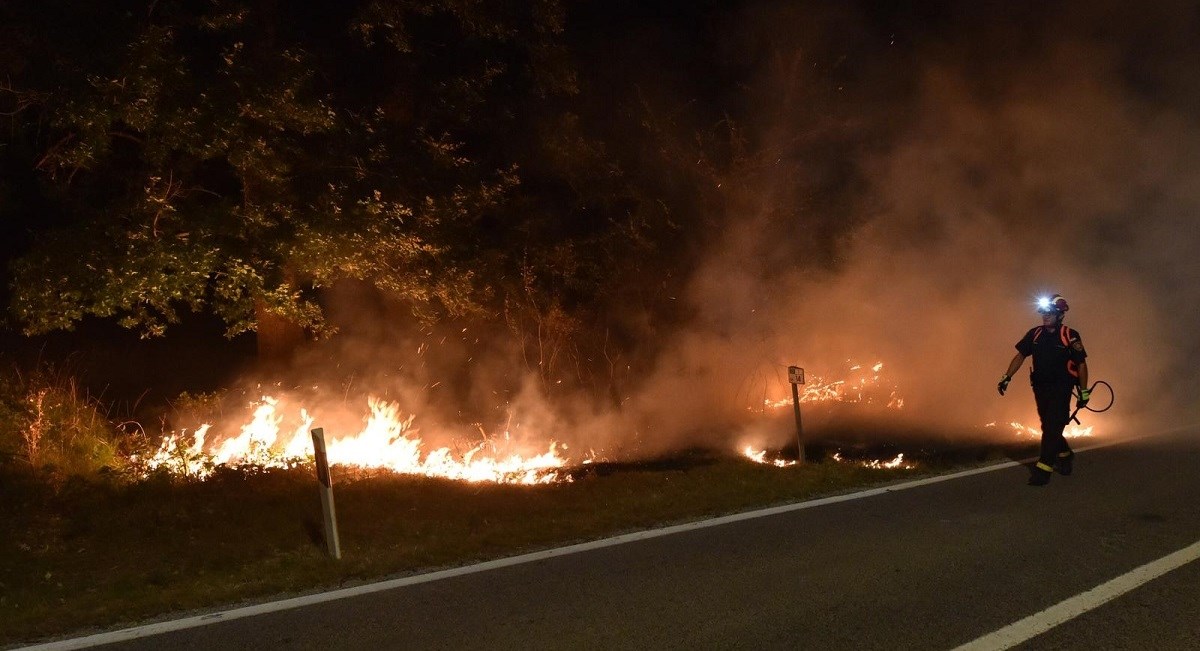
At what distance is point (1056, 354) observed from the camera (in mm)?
8711

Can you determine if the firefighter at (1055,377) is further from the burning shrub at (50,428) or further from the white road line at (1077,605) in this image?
the burning shrub at (50,428)

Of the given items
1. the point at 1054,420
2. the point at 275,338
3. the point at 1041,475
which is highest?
the point at 275,338

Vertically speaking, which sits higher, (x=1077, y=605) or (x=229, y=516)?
(x=229, y=516)

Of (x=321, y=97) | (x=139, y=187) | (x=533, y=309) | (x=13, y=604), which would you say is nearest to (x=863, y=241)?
(x=533, y=309)

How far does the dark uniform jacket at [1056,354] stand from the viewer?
8.59m

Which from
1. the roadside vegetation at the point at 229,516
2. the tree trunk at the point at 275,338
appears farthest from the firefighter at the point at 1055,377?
the tree trunk at the point at 275,338

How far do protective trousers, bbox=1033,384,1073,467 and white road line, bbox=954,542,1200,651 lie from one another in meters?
2.83

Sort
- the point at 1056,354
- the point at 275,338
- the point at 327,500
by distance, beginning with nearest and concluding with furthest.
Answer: the point at 327,500 < the point at 1056,354 < the point at 275,338

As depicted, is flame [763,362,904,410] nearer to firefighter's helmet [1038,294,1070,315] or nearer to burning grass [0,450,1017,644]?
burning grass [0,450,1017,644]

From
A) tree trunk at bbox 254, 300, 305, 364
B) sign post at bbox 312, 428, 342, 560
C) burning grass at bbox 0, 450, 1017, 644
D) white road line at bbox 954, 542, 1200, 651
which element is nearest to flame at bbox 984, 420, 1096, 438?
burning grass at bbox 0, 450, 1017, 644

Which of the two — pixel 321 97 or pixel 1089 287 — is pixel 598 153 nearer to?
pixel 321 97

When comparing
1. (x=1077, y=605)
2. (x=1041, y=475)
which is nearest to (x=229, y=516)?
(x=1077, y=605)

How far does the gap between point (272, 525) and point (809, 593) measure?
454cm

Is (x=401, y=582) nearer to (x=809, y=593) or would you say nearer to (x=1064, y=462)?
(x=809, y=593)
